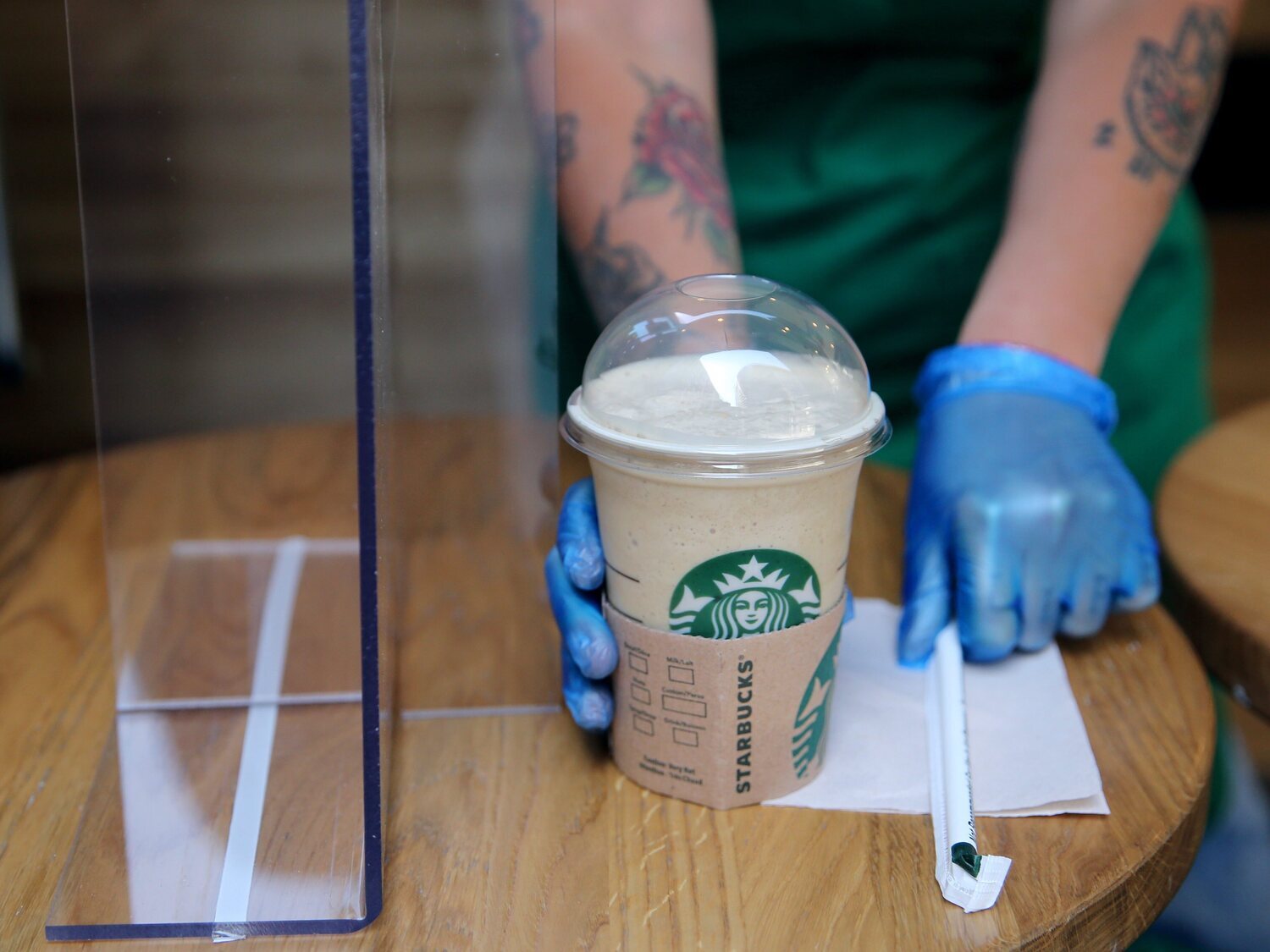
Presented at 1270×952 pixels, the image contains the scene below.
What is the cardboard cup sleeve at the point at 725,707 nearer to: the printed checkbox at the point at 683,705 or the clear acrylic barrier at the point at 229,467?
the printed checkbox at the point at 683,705

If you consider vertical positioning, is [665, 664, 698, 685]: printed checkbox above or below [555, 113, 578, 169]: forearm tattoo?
below

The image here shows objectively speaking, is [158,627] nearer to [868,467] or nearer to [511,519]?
[511,519]

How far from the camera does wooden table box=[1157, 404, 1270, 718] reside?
90 cm

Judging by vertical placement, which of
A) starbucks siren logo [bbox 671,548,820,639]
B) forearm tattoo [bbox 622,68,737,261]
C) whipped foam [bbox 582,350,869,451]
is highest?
forearm tattoo [bbox 622,68,737,261]

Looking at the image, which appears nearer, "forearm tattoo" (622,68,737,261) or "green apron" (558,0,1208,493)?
"forearm tattoo" (622,68,737,261)

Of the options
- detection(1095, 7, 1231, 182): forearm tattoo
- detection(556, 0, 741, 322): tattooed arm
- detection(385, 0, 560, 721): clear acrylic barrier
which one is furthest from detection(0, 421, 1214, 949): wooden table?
detection(1095, 7, 1231, 182): forearm tattoo

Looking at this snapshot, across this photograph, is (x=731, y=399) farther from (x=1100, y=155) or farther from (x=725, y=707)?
(x=1100, y=155)

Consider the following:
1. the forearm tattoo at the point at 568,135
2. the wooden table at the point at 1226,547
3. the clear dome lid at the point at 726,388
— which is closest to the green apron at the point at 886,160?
the wooden table at the point at 1226,547

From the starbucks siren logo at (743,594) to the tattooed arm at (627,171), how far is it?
0.41m

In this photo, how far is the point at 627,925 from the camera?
0.62 metres

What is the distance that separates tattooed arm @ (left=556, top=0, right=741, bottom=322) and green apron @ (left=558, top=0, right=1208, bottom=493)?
0.89 feet

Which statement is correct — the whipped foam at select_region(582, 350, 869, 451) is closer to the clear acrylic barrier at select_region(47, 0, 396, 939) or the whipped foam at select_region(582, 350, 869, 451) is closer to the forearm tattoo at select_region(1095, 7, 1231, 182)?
the clear acrylic barrier at select_region(47, 0, 396, 939)

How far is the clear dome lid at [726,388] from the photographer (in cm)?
63

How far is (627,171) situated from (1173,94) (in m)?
0.63
